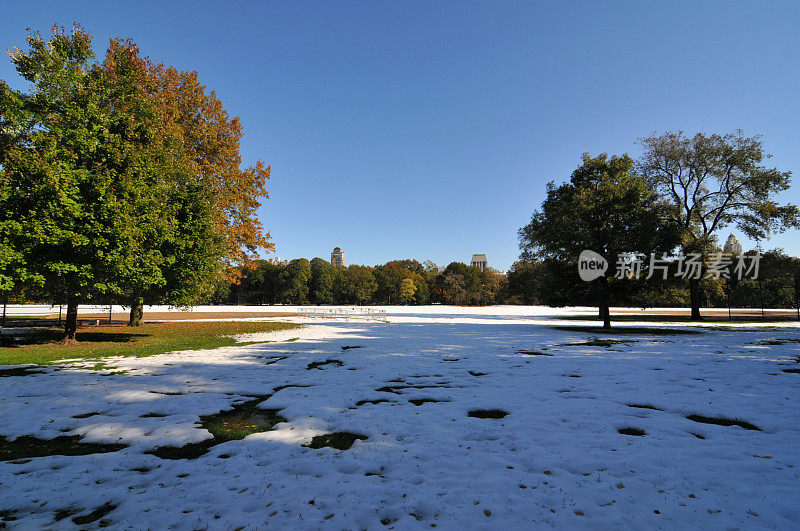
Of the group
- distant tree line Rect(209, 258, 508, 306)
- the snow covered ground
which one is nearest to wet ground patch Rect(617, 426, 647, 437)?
the snow covered ground

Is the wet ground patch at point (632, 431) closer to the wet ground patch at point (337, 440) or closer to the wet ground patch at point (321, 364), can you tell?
the wet ground patch at point (337, 440)

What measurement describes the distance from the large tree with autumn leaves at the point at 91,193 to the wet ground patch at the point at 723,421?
15.9m

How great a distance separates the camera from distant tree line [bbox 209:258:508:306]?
105 m

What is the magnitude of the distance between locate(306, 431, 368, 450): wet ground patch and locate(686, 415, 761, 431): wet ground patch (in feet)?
18.1

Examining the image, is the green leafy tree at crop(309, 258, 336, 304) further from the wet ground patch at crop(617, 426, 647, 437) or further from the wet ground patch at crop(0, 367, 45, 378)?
the wet ground patch at crop(617, 426, 647, 437)

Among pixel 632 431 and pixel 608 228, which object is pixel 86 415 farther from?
pixel 608 228

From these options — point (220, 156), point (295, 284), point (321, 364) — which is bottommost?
point (321, 364)

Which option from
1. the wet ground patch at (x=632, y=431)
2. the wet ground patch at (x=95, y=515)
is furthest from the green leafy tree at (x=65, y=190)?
the wet ground patch at (x=632, y=431)

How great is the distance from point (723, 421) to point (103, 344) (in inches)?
760

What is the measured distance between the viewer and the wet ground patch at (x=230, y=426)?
→ 448 centimetres

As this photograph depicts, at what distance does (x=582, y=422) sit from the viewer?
5.53 metres

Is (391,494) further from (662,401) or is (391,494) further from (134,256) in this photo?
(134,256)

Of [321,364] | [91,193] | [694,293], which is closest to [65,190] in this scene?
[91,193]

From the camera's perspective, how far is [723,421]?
5.62 meters
